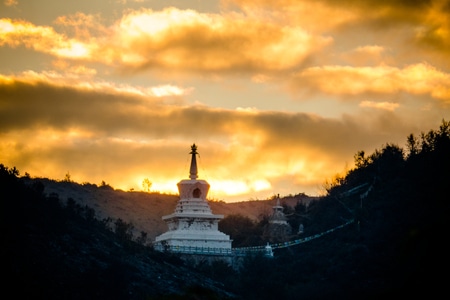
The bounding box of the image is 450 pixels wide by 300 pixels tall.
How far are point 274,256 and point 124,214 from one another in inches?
1623

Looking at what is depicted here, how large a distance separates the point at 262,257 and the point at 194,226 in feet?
25.0

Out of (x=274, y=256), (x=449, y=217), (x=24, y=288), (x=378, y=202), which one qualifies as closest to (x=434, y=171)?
(x=378, y=202)

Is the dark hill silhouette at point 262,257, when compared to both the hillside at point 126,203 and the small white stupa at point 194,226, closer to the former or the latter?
the small white stupa at point 194,226

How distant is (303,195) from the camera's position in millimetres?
143375

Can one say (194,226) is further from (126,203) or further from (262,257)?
(126,203)

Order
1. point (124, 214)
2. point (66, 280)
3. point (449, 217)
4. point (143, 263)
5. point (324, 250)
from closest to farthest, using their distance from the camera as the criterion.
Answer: point (449, 217) < point (66, 280) < point (143, 263) < point (324, 250) < point (124, 214)

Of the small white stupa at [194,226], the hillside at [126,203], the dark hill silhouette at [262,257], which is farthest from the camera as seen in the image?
the hillside at [126,203]

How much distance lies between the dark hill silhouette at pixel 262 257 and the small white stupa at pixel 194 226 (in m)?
3.40

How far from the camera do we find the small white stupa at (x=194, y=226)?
80069mm

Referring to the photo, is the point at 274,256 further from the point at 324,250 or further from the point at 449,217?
the point at 449,217

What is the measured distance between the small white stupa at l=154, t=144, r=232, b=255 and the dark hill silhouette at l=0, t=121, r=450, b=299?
340 cm

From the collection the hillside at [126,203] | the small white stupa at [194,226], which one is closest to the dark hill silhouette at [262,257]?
the small white stupa at [194,226]

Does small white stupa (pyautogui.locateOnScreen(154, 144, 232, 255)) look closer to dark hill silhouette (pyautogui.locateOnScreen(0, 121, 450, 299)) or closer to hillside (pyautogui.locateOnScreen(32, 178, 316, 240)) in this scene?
dark hill silhouette (pyautogui.locateOnScreen(0, 121, 450, 299))

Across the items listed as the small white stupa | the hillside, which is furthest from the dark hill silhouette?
the hillside
